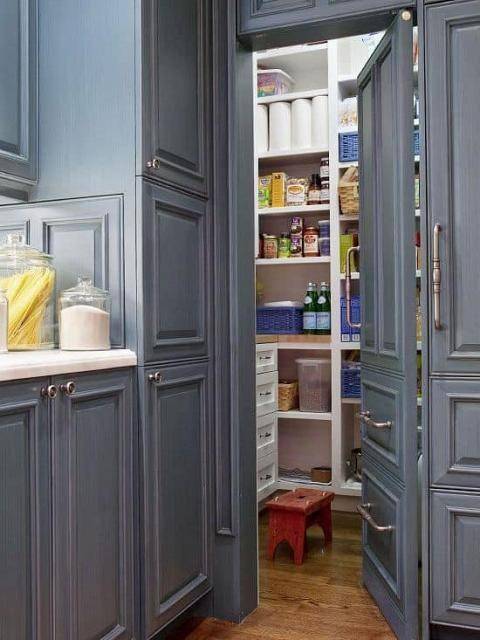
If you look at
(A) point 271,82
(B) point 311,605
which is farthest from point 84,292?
(A) point 271,82

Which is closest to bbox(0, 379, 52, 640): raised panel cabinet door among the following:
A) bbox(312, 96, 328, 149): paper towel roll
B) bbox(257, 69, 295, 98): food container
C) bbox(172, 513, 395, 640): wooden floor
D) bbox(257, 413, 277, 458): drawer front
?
bbox(172, 513, 395, 640): wooden floor

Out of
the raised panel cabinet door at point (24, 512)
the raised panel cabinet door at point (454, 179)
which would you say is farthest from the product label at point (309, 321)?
the raised panel cabinet door at point (24, 512)

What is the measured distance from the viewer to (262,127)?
3969 millimetres

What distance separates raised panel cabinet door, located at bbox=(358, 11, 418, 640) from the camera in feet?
6.99

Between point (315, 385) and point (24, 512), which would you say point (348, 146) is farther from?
point (24, 512)

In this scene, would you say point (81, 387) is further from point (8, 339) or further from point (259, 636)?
point (259, 636)

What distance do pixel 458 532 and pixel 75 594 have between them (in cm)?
116

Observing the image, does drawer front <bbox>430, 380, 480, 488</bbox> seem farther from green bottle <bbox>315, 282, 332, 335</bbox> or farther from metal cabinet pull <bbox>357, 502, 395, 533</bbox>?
green bottle <bbox>315, 282, 332, 335</bbox>

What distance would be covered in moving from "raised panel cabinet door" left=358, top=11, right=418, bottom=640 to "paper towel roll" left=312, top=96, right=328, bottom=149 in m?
1.19

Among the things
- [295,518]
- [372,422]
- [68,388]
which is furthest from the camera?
[295,518]

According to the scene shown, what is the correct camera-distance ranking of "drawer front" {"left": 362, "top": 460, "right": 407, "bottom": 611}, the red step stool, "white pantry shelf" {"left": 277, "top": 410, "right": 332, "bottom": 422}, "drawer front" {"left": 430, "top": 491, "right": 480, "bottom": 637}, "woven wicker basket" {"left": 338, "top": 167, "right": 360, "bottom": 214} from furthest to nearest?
"white pantry shelf" {"left": 277, "top": 410, "right": 332, "bottom": 422}
"woven wicker basket" {"left": 338, "top": 167, "right": 360, "bottom": 214}
the red step stool
"drawer front" {"left": 362, "top": 460, "right": 407, "bottom": 611}
"drawer front" {"left": 430, "top": 491, "right": 480, "bottom": 637}

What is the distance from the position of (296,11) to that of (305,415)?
224 centimetres

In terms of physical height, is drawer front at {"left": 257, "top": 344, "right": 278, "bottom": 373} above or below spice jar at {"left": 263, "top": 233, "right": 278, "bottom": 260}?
below

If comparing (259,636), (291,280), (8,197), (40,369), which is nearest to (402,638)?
(259,636)
